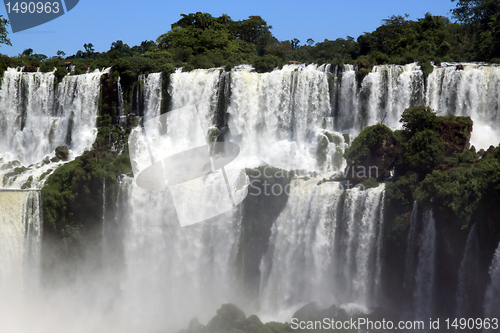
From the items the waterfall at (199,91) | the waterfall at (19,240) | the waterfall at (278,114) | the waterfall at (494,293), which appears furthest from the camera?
the waterfall at (199,91)

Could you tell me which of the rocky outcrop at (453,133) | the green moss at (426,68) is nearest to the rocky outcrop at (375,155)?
the rocky outcrop at (453,133)

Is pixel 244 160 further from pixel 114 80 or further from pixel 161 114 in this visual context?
pixel 114 80

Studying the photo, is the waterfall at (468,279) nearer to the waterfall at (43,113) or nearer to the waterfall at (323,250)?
the waterfall at (323,250)

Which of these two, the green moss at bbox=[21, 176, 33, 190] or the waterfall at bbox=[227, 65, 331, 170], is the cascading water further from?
the green moss at bbox=[21, 176, 33, 190]

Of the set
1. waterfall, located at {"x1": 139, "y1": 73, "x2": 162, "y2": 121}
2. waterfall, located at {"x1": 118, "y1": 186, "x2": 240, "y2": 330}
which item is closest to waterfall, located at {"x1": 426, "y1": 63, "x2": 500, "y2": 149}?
waterfall, located at {"x1": 118, "y1": 186, "x2": 240, "y2": 330}

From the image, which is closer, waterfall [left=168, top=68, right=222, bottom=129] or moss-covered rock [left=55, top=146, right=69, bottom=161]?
waterfall [left=168, top=68, right=222, bottom=129]

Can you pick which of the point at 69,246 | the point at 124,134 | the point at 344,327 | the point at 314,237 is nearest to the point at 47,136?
the point at 124,134

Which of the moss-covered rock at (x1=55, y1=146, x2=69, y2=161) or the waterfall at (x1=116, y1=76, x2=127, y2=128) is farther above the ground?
the waterfall at (x1=116, y1=76, x2=127, y2=128)
